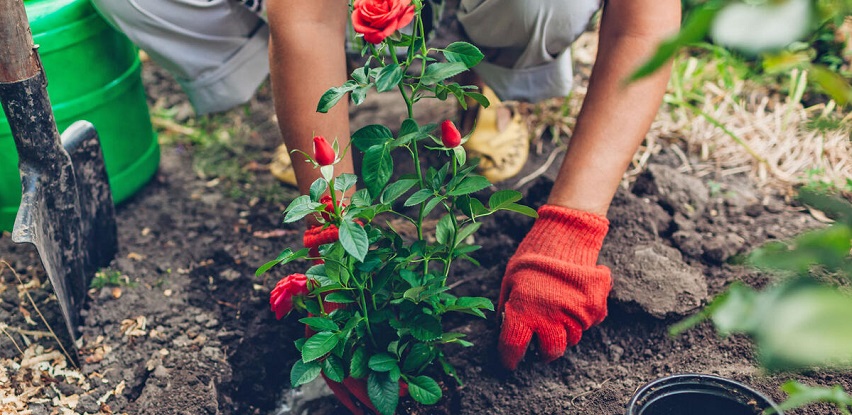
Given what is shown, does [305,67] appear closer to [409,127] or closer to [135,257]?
[409,127]

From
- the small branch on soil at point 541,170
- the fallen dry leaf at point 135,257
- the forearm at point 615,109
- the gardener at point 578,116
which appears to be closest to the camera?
the gardener at point 578,116

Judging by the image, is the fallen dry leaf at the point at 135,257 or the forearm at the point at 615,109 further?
the fallen dry leaf at the point at 135,257

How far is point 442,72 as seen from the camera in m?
1.15

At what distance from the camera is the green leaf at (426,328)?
131 centimetres

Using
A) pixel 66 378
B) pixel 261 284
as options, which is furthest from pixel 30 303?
pixel 261 284

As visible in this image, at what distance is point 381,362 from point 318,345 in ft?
0.43

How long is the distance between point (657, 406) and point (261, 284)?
1049 mm

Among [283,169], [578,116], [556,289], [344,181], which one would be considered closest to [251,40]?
[283,169]

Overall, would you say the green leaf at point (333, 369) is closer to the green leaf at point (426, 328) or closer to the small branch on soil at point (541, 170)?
the green leaf at point (426, 328)

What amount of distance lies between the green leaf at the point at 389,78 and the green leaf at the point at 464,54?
91 mm

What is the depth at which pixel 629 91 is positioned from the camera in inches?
63.6

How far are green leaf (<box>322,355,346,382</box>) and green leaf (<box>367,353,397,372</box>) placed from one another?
0.18 feet

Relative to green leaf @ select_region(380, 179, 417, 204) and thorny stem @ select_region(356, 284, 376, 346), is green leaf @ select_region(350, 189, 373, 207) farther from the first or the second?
thorny stem @ select_region(356, 284, 376, 346)

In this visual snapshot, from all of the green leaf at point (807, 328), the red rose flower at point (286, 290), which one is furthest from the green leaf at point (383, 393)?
the green leaf at point (807, 328)
